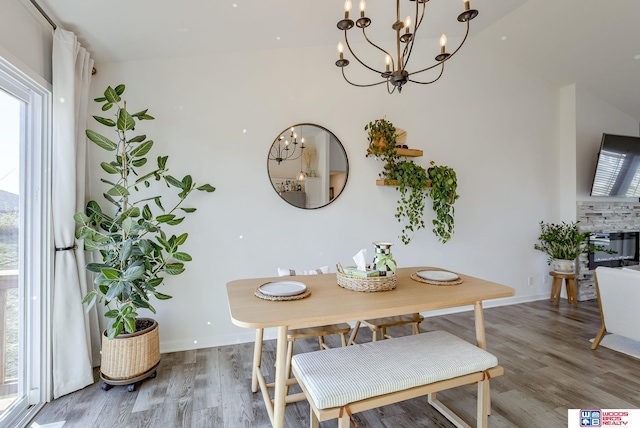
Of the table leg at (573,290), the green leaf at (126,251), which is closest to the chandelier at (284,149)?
the green leaf at (126,251)

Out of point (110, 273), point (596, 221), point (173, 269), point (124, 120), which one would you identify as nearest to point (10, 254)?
point (110, 273)

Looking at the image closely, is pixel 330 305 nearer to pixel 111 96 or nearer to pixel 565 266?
pixel 111 96

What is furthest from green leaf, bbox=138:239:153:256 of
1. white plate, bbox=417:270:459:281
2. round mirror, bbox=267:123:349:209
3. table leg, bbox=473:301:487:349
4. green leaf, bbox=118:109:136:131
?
table leg, bbox=473:301:487:349

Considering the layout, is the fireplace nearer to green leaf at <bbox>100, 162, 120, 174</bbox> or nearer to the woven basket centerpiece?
the woven basket centerpiece

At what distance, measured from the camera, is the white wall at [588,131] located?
4.16 meters

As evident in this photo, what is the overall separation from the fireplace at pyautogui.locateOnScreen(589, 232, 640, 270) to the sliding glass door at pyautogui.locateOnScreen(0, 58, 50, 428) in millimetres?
5666

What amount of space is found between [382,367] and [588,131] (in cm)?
A: 459

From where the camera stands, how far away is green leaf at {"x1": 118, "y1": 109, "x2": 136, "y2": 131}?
2.18 metres

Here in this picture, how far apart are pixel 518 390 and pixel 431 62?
3.17m

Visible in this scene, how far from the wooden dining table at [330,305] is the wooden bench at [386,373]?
0.18 meters

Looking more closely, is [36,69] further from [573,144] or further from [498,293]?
[573,144]

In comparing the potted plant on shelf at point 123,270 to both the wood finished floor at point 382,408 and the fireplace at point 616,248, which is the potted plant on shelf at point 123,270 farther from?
the fireplace at point 616,248

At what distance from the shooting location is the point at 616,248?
4.42 meters

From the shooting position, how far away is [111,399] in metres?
2.05
